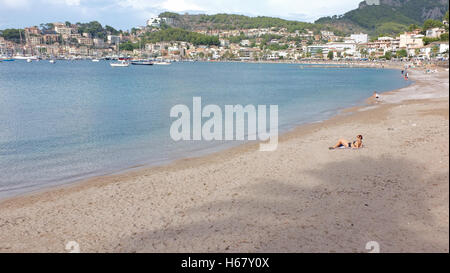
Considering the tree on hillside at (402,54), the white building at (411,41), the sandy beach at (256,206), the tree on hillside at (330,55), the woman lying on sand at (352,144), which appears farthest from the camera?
the tree on hillside at (330,55)

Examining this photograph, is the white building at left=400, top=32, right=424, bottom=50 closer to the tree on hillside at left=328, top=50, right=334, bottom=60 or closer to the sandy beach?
the tree on hillside at left=328, top=50, right=334, bottom=60

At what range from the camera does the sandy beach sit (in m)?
5.36

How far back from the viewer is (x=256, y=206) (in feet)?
24.2

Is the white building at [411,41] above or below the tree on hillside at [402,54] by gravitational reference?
above

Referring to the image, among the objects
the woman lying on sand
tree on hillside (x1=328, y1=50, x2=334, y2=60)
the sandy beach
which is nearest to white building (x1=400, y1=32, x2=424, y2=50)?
tree on hillside (x1=328, y1=50, x2=334, y2=60)

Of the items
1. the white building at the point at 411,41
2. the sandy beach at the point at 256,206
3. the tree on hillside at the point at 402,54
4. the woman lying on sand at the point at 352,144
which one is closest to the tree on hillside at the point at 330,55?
the white building at the point at 411,41

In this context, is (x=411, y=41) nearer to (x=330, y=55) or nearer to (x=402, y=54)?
(x=402, y=54)

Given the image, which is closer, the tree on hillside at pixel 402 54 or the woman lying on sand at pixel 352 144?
the woman lying on sand at pixel 352 144

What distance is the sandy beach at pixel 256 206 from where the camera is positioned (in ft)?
17.6

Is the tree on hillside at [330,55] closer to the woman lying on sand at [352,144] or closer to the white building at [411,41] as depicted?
the white building at [411,41]

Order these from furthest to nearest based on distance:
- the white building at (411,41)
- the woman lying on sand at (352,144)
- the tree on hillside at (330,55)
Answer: the tree on hillside at (330,55) → the white building at (411,41) → the woman lying on sand at (352,144)
